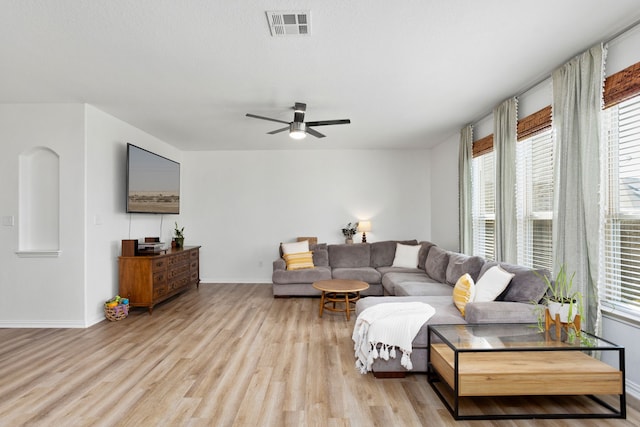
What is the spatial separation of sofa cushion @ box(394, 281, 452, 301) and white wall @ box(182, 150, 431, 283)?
7.96 ft

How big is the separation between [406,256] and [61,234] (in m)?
5.07

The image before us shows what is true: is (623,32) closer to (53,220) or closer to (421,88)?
(421,88)

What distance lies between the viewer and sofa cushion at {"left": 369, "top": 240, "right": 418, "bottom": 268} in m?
5.99

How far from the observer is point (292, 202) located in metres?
6.66

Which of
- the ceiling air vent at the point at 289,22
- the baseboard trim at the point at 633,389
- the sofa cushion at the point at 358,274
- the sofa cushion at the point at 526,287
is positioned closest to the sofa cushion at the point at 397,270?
the sofa cushion at the point at 358,274

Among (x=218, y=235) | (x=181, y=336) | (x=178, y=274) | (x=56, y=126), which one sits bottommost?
(x=181, y=336)

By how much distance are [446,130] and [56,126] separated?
551cm

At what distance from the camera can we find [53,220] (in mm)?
4141

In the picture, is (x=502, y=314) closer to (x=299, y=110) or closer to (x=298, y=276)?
(x=299, y=110)

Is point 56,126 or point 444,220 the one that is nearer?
point 56,126

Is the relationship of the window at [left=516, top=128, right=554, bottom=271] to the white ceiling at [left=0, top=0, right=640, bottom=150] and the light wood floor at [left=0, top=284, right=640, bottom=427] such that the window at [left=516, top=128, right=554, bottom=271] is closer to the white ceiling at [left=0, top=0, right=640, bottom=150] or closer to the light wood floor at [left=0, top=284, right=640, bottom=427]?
the white ceiling at [left=0, top=0, right=640, bottom=150]

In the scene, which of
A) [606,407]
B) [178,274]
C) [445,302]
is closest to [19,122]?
[178,274]

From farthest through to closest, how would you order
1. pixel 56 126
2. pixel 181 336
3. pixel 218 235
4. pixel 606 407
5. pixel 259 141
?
pixel 218 235
pixel 259 141
pixel 56 126
pixel 181 336
pixel 606 407

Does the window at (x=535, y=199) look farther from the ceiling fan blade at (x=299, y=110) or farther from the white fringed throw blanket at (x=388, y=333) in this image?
the ceiling fan blade at (x=299, y=110)
